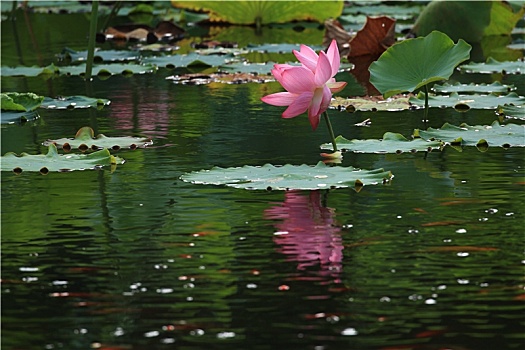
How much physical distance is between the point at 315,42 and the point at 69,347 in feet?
21.3

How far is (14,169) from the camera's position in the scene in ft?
10.5

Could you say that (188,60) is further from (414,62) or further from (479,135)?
(479,135)

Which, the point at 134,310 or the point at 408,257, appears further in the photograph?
the point at 408,257

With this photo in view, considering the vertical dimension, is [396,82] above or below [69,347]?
above

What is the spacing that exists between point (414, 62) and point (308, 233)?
136 cm

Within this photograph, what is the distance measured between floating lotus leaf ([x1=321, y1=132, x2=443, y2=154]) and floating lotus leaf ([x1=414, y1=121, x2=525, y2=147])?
0.08 metres

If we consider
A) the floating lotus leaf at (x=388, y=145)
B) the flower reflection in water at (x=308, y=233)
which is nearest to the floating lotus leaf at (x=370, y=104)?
the floating lotus leaf at (x=388, y=145)

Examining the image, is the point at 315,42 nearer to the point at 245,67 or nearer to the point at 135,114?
the point at 245,67

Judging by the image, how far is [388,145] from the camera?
→ 11.5 ft

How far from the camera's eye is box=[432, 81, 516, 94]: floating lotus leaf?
488 cm

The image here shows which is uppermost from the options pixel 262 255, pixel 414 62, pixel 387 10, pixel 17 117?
pixel 387 10

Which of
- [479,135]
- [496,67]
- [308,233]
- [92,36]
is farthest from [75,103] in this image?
[308,233]

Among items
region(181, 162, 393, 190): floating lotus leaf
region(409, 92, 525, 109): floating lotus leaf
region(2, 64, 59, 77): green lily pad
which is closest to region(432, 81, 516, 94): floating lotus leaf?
region(409, 92, 525, 109): floating lotus leaf

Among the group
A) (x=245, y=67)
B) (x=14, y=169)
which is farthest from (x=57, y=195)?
(x=245, y=67)
